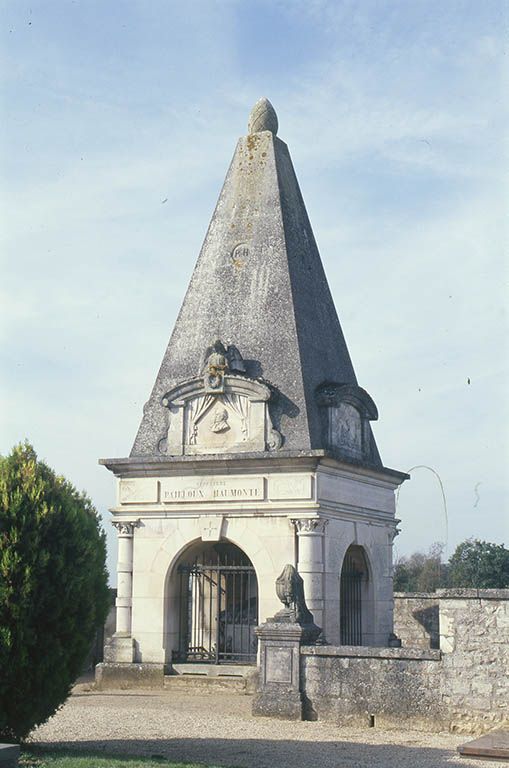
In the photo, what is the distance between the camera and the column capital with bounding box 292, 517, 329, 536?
16.8 meters

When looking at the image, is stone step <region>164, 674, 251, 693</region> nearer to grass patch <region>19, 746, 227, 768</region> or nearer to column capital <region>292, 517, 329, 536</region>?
column capital <region>292, 517, 329, 536</region>

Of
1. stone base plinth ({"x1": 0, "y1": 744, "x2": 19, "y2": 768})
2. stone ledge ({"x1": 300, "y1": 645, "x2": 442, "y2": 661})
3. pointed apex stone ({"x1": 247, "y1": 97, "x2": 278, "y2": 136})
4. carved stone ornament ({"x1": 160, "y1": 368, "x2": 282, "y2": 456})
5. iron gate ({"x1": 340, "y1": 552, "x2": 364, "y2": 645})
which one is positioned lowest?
stone base plinth ({"x1": 0, "y1": 744, "x2": 19, "y2": 768})

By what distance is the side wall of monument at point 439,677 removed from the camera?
12008mm

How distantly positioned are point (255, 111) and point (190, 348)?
530 cm

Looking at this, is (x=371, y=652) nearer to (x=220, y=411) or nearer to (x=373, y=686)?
(x=373, y=686)

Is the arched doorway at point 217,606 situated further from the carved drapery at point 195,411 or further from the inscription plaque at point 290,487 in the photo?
the carved drapery at point 195,411

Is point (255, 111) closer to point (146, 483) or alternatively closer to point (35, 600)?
point (146, 483)

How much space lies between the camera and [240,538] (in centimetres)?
1727

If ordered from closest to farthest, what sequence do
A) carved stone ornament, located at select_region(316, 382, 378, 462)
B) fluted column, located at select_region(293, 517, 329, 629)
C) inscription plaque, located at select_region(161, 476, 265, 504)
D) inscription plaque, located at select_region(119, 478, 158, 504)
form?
fluted column, located at select_region(293, 517, 329, 629) < inscription plaque, located at select_region(161, 476, 265, 504) < carved stone ornament, located at select_region(316, 382, 378, 462) < inscription plaque, located at select_region(119, 478, 158, 504)

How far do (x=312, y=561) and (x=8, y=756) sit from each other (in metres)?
9.06

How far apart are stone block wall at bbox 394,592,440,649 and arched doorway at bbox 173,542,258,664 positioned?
374 cm

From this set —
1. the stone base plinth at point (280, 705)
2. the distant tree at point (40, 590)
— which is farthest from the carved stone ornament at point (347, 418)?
the distant tree at point (40, 590)

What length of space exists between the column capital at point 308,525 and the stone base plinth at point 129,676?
3320mm

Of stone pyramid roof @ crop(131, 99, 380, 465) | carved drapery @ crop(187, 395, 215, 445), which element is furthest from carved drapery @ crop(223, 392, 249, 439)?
stone pyramid roof @ crop(131, 99, 380, 465)
